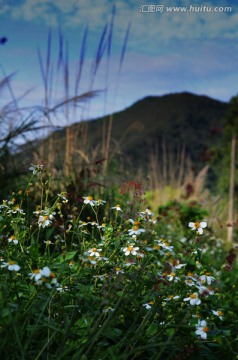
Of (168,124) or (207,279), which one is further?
(168,124)

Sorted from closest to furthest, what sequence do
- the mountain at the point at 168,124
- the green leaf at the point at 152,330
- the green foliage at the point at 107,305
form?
the green foliage at the point at 107,305 < the green leaf at the point at 152,330 < the mountain at the point at 168,124

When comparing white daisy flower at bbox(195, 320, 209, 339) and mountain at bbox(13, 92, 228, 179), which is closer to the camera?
white daisy flower at bbox(195, 320, 209, 339)

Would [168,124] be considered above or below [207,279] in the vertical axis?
below

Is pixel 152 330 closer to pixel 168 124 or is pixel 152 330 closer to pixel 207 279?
pixel 207 279

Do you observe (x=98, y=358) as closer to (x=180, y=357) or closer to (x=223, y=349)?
(x=180, y=357)

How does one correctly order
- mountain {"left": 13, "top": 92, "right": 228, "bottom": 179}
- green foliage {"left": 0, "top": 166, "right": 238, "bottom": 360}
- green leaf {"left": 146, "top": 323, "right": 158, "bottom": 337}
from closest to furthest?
green foliage {"left": 0, "top": 166, "right": 238, "bottom": 360} → green leaf {"left": 146, "top": 323, "right": 158, "bottom": 337} → mountain {"left": 13, "top": 92, "right": 228, "bottom": 179}

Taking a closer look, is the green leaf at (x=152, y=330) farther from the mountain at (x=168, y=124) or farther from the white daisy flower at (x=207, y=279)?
the mountain at (x=168, y=124)

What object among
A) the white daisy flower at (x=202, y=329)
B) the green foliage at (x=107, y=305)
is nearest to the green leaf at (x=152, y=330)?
the green foliage at (x=107, y=305)

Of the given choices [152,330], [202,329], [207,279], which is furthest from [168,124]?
[202,329]

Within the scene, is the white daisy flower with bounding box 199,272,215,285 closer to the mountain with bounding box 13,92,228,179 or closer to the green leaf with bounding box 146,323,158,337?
the green leaf with bounding box 146,323,158,337

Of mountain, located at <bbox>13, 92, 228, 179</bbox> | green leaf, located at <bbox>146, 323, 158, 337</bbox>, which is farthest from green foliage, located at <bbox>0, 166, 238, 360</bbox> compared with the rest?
mountain, located at <bbox>13, 92, 228, 179</bbox>

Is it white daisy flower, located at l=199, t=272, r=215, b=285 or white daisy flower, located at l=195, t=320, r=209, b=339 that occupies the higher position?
white daisy flower, located at l=199, t=272, r=215, b=285
